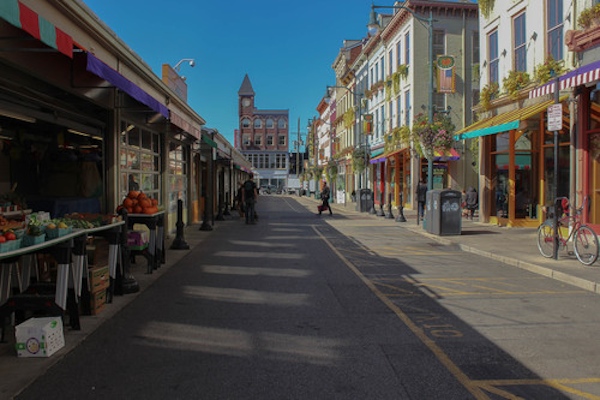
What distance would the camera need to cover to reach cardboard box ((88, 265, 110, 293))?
612cm

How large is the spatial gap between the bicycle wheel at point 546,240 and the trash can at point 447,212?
4.41 metres

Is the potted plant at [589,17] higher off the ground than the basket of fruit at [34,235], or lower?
higher

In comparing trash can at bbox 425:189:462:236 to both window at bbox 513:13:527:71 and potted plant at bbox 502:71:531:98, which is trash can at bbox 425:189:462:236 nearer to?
potted plant at bbox 502:71:531:98

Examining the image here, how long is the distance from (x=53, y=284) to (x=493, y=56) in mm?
17481

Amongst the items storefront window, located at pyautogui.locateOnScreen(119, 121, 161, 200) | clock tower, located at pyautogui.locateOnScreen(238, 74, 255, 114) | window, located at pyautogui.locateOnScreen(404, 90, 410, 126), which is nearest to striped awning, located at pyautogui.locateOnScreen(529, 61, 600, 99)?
storefront window, located at pyautogui.locateOnScreen(119, 121, 161, 200)

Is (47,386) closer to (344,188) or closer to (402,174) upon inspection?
(402,174)

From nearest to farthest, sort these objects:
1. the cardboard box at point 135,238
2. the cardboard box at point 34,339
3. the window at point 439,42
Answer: the cardboard box at point 34,339
the cardboard box at point 135,238
the window at point 439,42

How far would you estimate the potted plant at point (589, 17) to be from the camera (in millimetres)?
11296

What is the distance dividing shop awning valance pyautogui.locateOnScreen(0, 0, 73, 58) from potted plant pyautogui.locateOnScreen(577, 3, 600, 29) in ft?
37.0

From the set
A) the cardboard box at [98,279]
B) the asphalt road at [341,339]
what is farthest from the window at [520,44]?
the cardboard box at [98,279]

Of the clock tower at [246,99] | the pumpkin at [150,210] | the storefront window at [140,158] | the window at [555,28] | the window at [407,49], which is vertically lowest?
the pumpkin at [150,210]

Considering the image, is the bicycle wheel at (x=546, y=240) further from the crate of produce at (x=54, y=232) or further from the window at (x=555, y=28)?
the crate of produce at (x=54, y=232)

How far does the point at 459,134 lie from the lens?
1880 centimetres

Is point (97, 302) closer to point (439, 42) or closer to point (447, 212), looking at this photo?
point (447, 212)
